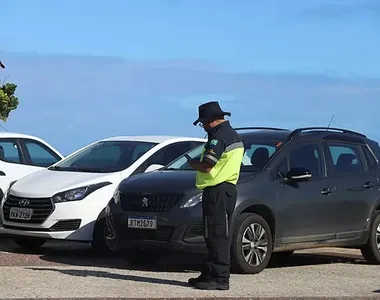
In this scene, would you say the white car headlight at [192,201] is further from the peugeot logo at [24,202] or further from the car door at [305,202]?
the peugeot logo at [24,202]

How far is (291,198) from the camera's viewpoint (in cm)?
1155

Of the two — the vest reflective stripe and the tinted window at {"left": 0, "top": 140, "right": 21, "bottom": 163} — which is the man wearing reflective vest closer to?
the vest reflective stripe

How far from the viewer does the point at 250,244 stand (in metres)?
11.0

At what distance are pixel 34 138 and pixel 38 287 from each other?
610 cm

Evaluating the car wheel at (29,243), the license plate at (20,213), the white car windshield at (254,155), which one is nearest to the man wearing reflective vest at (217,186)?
the white car windshield at (254,155)

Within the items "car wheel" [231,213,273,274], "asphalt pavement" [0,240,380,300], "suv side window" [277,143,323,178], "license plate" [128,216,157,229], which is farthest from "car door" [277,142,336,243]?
"license plate" [128,216,157,229]

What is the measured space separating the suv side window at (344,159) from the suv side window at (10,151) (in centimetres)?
514

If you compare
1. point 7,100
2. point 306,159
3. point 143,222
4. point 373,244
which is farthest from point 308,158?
point 7,100

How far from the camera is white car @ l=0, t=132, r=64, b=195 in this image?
47.3ft

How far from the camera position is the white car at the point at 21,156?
567 inches

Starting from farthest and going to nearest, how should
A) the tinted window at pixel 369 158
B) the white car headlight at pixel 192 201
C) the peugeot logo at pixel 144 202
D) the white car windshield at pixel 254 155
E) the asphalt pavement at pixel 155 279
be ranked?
the tinted window at pixel 369 158 < the white car windshield at pixel 254 155 < the peugeot logo at pixel 144 202 < the white car headlight at pixel 192 201 < the asphalt pavement at pixel 155 279

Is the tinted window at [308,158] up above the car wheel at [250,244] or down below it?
above

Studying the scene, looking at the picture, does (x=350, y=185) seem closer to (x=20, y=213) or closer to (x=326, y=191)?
(x=326, y=191)

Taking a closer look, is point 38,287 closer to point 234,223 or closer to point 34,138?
point 234,223
